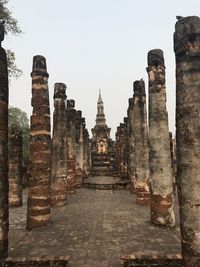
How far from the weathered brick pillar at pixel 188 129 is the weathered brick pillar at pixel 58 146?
34.3 feet

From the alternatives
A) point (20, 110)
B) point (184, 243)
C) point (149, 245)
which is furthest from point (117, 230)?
point (20, 110)

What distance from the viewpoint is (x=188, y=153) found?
5.98m

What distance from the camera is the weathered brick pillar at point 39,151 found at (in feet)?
37.6

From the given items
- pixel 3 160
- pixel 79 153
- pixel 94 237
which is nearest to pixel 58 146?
pixel 94 237

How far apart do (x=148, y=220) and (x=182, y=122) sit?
7.04 m

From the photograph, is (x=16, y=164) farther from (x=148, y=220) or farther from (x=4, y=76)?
(x=4, y=76)

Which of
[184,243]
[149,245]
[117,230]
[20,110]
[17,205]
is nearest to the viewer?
[184,243]

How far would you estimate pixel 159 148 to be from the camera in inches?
453

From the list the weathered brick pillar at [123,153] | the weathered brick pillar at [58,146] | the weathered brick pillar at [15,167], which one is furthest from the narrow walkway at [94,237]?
the weathered brick pillar at [123,153]

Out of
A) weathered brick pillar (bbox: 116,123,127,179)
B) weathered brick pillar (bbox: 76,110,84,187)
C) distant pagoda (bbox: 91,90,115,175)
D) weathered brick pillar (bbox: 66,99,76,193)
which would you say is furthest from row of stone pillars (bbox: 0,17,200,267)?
distant pagoda (bbox: 91,90,115,175)

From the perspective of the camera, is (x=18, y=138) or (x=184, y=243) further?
(x=18, y=138)

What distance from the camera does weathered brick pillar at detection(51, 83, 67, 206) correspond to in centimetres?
1602

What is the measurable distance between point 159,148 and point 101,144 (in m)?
44.9

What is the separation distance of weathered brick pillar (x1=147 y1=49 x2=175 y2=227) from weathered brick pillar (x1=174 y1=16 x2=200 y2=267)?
5.21m
